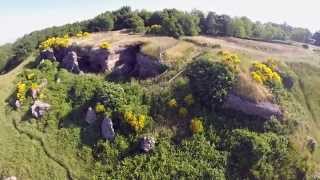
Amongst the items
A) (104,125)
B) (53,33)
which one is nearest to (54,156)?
(104,125)

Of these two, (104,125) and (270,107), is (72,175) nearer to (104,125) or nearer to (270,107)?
(104,125)

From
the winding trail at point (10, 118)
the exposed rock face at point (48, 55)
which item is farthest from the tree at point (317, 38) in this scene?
the winding trail at point (10, 118)

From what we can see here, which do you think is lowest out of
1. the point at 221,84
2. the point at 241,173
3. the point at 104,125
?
the point at 241,173

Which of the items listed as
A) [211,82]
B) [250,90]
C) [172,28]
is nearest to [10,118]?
[211,82]

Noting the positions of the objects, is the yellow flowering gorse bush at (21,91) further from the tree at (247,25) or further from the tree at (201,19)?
the tree at (247,25)

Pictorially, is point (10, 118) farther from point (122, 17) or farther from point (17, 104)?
point (122, 17)

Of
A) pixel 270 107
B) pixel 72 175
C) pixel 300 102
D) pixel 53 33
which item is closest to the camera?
pixel 72 175
